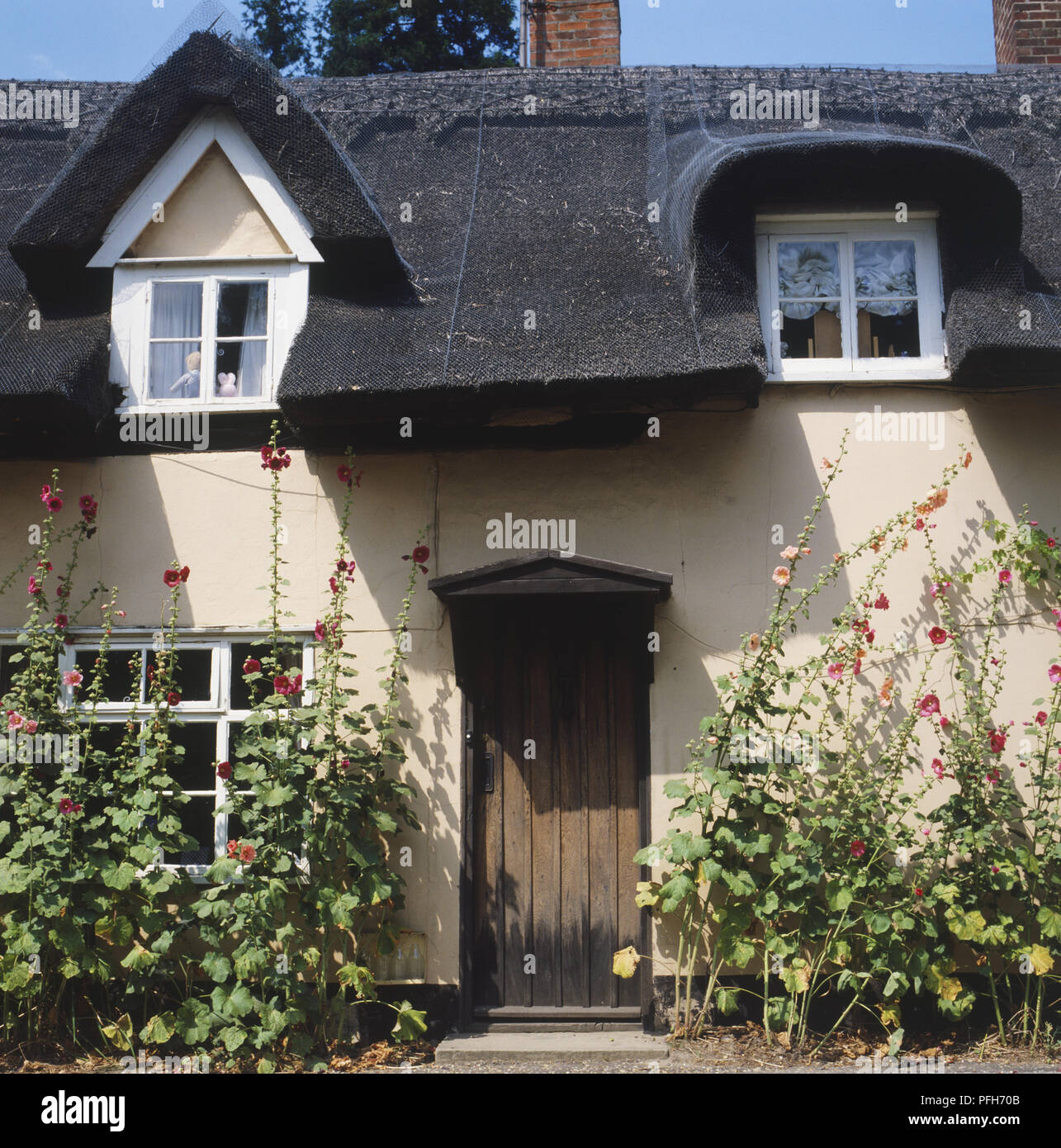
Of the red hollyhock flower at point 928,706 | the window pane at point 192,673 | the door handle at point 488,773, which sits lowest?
the door handle at point 488,773

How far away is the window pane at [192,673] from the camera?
18.2 ft

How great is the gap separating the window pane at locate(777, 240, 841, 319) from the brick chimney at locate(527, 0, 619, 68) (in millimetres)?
3656

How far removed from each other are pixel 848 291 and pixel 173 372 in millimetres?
3821

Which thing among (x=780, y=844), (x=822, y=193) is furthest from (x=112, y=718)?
(x=822, y=193)

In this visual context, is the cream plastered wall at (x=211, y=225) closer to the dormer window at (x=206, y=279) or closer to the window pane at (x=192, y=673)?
the dormer window at (x=206, y=279)

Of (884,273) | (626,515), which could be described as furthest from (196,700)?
(884,273)

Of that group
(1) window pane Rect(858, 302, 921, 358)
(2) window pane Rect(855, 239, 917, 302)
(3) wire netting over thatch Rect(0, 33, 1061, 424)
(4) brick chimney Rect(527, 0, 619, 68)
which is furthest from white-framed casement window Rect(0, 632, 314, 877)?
(4) brick chimney Rect(527, 0, 619, 68)

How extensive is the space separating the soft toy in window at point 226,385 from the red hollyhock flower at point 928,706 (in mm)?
4030

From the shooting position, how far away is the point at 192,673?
18.4 ft

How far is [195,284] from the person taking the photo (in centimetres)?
595

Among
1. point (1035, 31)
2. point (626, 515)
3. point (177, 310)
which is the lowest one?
point (626, 515)

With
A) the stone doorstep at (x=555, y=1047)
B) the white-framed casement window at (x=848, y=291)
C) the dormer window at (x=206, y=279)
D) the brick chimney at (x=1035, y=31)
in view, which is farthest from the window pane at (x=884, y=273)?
the stone doorstep at (x=555, y=1047)

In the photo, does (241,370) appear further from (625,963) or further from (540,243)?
(625,963)

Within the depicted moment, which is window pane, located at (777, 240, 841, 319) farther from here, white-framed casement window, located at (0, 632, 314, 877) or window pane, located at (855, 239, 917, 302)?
white-framed casement window, located at (0, 632, 314, 877)
